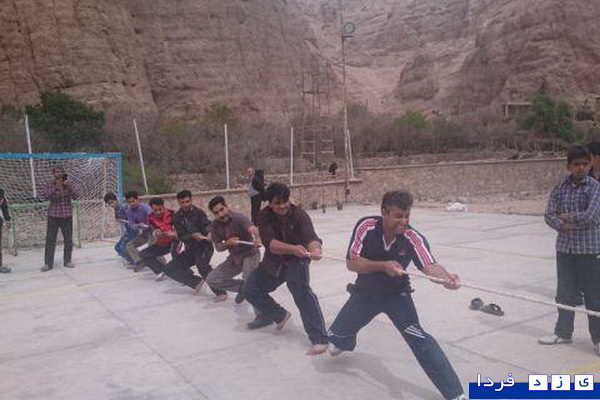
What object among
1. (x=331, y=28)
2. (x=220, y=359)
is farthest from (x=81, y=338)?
(x=331, y=28)

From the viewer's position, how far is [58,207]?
9.93 metres

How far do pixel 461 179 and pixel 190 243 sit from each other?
21159 millimetres

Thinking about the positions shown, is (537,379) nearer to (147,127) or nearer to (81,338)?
(81,338)

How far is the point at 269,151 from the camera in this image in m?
26.6

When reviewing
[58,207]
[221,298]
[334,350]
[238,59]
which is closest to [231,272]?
[221,298]

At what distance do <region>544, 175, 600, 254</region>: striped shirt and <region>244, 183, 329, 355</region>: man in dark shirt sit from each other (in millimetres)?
2107

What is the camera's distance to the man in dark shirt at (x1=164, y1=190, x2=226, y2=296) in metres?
7.70

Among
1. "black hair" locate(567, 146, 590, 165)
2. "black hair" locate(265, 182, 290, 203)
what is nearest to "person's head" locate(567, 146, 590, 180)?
"black hair" locate(567, 146, 590, 165)

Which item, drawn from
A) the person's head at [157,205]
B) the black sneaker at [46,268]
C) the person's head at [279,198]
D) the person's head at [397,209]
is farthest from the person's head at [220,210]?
the black sneaker at [46,268]

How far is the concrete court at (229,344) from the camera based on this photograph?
15.2 ft

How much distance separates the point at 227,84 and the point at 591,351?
38909 mm

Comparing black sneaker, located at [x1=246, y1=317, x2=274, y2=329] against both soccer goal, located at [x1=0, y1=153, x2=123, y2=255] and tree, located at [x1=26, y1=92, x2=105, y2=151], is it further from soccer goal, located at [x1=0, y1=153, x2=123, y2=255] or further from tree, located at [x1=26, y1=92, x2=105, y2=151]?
tree, located at [x1=26, y1=92, x2=105, y2=151]

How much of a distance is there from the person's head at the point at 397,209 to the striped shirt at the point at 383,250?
13cm

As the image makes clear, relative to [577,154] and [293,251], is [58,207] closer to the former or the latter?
[293,251]
